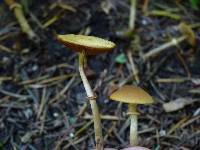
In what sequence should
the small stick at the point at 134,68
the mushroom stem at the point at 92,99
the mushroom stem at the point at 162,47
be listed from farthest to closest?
the mushroom stem at the point at 162,47 → the small stick at the point at 134,68 → the mushroom stem at the point at 92,99

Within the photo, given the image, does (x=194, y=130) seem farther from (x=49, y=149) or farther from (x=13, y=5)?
(x=13, y=5)

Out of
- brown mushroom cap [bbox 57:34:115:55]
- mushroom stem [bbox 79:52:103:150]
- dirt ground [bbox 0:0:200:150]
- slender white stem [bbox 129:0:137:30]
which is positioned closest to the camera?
brown mushroom cap [bbox 57:34:115:55]

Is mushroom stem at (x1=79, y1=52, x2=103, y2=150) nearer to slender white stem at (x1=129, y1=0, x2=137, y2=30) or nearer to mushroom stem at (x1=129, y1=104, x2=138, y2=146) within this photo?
mushroom stem at (x1=129, y1=104, x2=138, y2=146)

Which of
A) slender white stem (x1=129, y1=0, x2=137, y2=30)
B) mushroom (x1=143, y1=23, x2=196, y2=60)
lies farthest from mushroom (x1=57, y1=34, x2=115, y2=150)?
slender white stem (x1=129, y1=0, x2=137, y2=30)

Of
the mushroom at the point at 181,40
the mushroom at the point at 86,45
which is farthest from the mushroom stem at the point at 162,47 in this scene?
the mushroom at the point at 86,45

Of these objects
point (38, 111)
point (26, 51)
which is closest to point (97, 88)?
point (38, 111)

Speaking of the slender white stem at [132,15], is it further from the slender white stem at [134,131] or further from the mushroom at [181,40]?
the slender white stem at [134,131]
